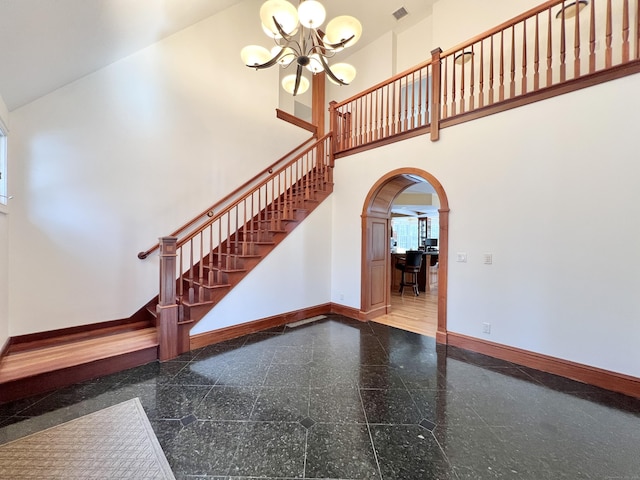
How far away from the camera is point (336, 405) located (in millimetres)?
2084

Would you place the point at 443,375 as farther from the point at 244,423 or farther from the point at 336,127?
the point at 336,127

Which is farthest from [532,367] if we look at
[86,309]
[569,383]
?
[86,309]

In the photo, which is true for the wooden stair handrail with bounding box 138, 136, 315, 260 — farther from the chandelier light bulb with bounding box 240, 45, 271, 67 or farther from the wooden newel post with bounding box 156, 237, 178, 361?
the chandelier light bulb with bounding box 240, 45, 271, 67

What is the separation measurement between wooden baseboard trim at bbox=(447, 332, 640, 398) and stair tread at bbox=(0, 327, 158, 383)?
3708 millimetres

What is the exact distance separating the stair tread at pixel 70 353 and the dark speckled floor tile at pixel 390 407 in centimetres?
235

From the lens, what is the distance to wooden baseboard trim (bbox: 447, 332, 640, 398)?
225cm

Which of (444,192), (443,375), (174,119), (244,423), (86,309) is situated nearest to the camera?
(244,423)

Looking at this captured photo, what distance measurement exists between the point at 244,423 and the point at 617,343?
330 cm

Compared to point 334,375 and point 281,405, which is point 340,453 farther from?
point 334,375

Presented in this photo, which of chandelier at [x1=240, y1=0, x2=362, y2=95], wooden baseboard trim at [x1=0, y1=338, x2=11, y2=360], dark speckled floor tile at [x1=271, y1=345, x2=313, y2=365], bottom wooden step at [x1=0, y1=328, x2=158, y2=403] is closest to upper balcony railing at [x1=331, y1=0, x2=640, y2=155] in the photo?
chandelier at [x1=240, y1=0, x2=362, y2=95]

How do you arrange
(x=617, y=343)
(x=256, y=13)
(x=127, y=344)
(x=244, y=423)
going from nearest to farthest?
(x=244, y=423)
(x=617, y=343)
(x=127, y=344)
(x=256, y=13)

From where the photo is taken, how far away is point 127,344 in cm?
279

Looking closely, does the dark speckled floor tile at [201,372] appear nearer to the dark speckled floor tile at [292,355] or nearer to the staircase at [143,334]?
the staircase at [143,334]

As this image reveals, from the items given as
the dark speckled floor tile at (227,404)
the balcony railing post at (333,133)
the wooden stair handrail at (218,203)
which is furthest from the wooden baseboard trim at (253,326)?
the balcony railing post at (333,133)
